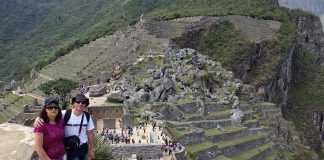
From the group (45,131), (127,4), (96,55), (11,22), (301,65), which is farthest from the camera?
(11,22)

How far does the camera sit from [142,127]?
30953mm

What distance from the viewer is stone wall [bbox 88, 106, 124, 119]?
34719mm

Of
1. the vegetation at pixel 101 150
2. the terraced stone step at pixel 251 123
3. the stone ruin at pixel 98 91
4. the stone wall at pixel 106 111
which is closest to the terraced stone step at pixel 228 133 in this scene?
the terraced stone step at pixel 251 123

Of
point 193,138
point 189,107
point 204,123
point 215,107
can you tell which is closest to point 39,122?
point 193,138

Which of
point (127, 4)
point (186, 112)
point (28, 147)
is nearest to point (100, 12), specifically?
point (127, 4)

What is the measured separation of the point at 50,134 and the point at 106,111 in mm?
26201

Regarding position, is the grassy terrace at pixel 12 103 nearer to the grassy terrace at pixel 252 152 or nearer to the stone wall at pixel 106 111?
the stone wall at pixel 106 111

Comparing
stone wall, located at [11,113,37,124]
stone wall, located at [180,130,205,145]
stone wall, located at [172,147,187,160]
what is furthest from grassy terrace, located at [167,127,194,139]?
stone wall, located at [11,113,37,124]

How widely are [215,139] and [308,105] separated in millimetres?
49103

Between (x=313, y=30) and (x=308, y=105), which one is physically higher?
(x=313, y=30)

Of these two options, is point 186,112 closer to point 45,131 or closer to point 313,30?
point 45,131

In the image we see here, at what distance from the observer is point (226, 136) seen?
35750 millimetres

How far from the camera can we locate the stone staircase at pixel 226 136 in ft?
103

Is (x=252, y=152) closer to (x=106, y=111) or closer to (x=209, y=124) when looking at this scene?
(x=209, y=124)
